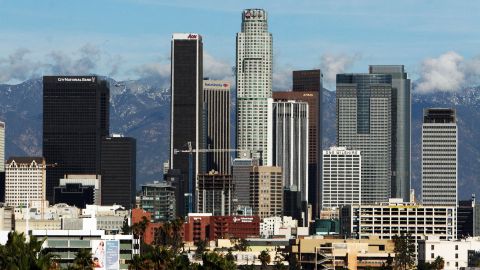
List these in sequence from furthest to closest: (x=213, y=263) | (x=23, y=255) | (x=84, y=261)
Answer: (x=213, y=263)
(x=84, y=261)
(x=23, y=255)

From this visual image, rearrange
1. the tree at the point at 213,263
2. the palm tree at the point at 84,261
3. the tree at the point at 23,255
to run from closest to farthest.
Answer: the tree at the point at 23,255, the palm tree at the point at 84,261, the tree at the point at 213,263

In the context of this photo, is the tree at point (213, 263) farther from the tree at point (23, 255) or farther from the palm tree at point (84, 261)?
the tree at point (23, 255)

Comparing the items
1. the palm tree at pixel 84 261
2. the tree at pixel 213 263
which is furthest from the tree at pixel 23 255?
the tree at pixel 213 263

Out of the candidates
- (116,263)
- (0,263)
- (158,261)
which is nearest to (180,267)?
(158,261)

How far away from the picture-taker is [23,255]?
123000mm

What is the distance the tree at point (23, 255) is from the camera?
383 ft

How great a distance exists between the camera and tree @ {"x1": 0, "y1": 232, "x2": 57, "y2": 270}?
116812 mm

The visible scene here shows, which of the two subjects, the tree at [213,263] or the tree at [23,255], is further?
the tree at [213,263]

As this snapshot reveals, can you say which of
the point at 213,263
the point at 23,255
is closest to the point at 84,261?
the point at 213,263

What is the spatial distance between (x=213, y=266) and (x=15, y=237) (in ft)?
166

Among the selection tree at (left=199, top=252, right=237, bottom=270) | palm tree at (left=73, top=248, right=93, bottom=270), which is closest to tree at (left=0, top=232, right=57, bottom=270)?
palm tree at (left=73, top=248, right=93, bottom=270)

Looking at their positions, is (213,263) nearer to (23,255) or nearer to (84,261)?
(84,261)

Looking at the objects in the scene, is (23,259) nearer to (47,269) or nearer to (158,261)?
(47,269)

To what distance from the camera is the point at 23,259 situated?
120m
